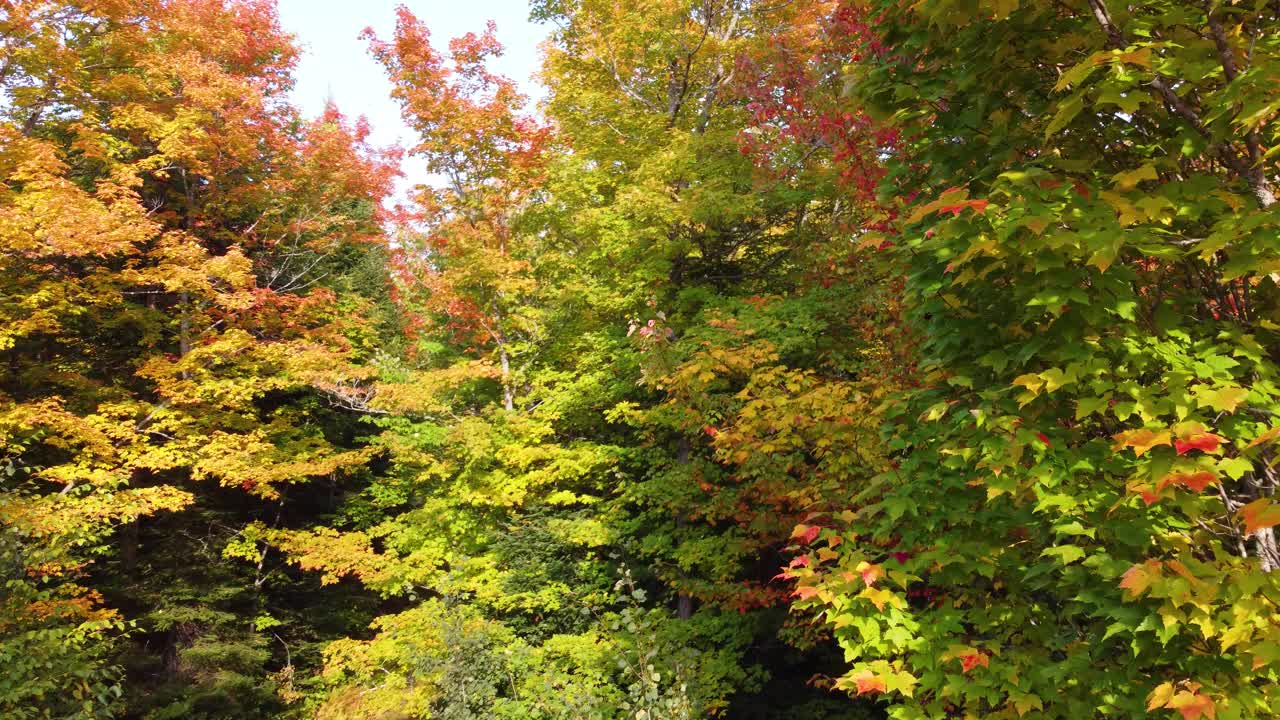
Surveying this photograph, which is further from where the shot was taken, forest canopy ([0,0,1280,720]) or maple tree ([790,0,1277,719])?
forest canopy ([0,0,1280,720])

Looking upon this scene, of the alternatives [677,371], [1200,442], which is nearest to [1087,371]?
[1200,442]

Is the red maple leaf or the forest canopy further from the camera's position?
the forest canopy

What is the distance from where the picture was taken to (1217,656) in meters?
2.37

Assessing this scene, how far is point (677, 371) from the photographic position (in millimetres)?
8609

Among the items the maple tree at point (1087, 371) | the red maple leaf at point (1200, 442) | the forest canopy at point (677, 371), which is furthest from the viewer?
the forest canopy at point (677, 371)

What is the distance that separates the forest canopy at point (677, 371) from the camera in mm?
2664

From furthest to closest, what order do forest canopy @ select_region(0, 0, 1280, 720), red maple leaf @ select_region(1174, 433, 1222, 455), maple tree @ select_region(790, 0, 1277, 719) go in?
1. forest canopy @ select_region(0, 0, 1280, 720)
2. maple tree @ select_region(790, 0, 1277, 719)
3. red maple leaf @ select_region(1174, 433, 1222, 455)

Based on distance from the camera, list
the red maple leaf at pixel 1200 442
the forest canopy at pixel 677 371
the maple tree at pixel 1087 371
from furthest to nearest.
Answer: the forest canopy at pixel 677 371, the maple tree at pixel 1087 371, the red maple leaf at pixel 1200 442

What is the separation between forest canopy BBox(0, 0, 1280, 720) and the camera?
266 centimetres

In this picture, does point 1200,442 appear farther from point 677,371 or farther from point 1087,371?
point 677,371

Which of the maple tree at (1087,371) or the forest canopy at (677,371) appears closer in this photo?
the maple tree at (1087,371)

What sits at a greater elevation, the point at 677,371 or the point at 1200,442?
the point at 677,371

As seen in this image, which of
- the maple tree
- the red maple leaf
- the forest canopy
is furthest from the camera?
the forest canopy

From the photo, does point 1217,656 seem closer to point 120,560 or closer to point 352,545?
point 352,545
